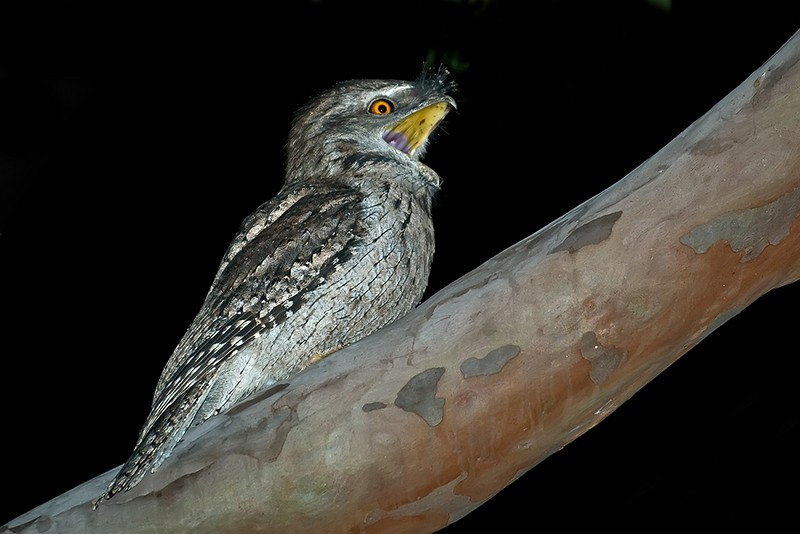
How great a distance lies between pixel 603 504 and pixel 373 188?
77.6 inches

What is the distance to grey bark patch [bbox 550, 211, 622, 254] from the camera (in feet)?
4.93

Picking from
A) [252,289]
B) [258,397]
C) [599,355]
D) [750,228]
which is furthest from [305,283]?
[750,228]

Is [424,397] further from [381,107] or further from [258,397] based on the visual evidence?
[381,107]

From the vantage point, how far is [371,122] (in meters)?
2.77

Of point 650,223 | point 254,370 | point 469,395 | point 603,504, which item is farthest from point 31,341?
point 650,223

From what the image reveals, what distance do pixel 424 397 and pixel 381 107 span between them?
4.77 ft

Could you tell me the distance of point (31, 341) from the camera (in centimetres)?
376

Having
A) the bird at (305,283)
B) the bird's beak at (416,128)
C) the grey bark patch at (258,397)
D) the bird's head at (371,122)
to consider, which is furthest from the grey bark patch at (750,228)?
the bird's beak at (416,128)

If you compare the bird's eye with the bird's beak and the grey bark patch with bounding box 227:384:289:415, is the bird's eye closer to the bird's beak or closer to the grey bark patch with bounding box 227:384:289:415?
the bird's beak

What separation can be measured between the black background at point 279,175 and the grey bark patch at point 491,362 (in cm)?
193

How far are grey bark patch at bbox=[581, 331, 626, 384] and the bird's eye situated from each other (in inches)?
58.1

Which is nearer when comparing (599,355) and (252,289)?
(599,355)

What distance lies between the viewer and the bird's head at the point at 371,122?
2.73m

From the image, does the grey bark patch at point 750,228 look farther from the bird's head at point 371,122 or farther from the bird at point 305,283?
the bird's head at point 371,122
